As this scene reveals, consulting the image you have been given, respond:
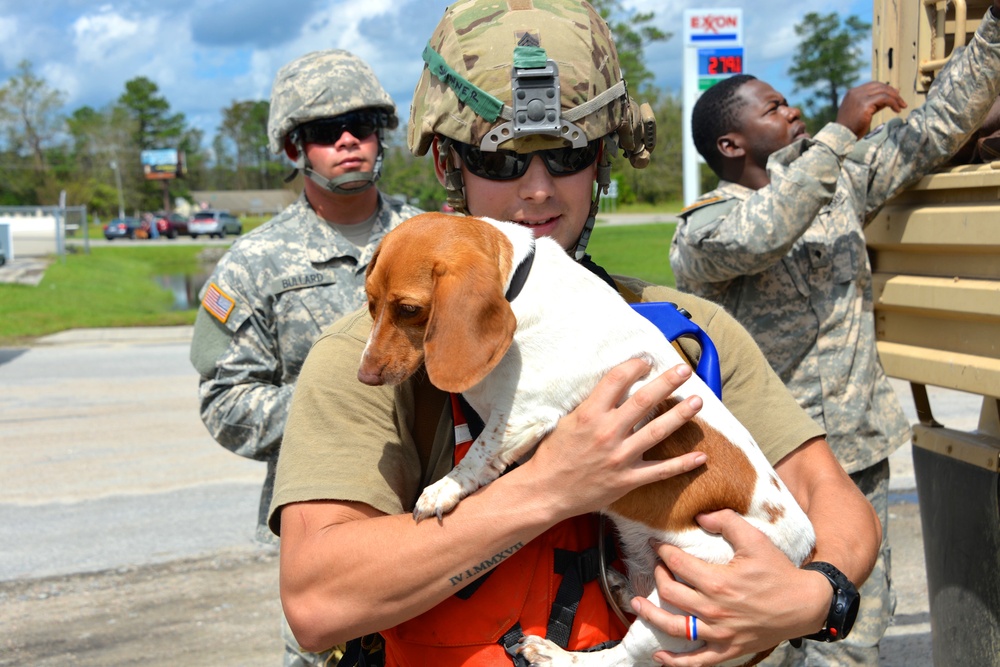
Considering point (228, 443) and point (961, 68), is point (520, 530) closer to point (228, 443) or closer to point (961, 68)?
point (228, 443)

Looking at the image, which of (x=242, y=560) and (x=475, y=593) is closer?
(x=475, y=593)

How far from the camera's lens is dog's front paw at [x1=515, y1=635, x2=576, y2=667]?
1736 millimetres

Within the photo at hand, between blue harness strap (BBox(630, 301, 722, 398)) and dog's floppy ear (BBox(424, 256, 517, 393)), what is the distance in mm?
436

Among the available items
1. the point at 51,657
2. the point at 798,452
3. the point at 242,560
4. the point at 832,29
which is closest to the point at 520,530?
the point at 798,452

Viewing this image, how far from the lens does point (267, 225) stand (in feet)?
14.3

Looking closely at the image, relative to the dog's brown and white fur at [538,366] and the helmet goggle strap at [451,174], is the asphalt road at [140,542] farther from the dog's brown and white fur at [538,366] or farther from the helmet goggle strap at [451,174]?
the dog's brown and white fur at [538,366]

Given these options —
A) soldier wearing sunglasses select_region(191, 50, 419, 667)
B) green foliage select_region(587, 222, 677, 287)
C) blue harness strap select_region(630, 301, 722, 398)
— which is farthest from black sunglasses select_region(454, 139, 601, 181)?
green foliage select_region(587, 222, 677, 287)

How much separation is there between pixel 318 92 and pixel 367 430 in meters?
2.94

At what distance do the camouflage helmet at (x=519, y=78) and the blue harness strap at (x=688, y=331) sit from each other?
41cm

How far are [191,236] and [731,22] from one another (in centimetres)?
5569

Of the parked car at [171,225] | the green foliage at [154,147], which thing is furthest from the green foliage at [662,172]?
the parked car at [171,225]

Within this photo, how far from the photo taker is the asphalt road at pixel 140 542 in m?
4.98

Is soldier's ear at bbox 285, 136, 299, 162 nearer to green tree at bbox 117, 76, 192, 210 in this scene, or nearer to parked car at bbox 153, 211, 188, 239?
parked car at bbox 153, 211, 188, 239

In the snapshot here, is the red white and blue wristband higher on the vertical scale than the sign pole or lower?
lower
